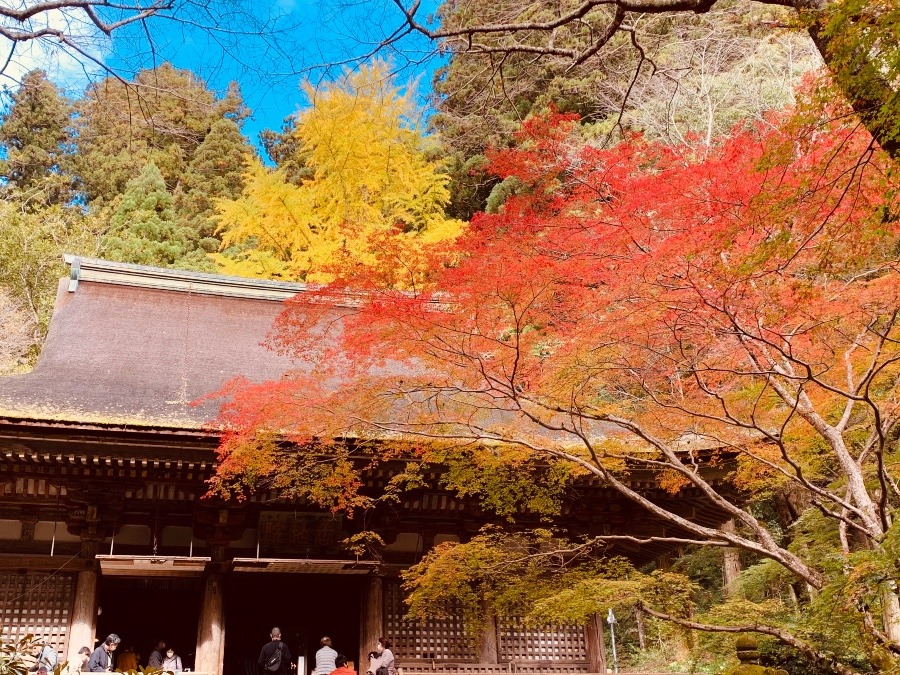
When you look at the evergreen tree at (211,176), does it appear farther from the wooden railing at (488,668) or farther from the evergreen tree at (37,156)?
the wooden railing at (488,668)

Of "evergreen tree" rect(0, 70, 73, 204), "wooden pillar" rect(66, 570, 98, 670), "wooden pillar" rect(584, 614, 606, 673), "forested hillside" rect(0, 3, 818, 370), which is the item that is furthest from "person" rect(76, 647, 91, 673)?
"evergreen tree" rect(0, 70, 73, 204)

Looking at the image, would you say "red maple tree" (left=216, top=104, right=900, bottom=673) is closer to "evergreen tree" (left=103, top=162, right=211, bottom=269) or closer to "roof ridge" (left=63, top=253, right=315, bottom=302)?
"roof ridge" (left=63, top=253, right=315, bottom=302)

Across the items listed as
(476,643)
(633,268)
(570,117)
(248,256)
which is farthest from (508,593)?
(248,256)

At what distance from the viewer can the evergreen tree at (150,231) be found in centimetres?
1972

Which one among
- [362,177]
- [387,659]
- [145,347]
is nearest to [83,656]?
[387,659]

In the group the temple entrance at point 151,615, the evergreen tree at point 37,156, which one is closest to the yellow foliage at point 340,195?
the evergreen tree at point 37,156

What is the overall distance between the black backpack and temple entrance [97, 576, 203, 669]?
3.60 metres

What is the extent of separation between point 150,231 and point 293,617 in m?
12.7

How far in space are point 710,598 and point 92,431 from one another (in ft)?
47.4

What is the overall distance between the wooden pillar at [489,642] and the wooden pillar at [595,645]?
1071 millimetres

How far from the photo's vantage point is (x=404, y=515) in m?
8.84

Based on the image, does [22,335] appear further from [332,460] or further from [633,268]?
[633,268]

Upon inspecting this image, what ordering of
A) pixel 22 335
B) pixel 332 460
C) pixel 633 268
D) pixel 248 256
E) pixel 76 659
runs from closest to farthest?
pixel 633 268 < pixel 76 659 < pixel 332 460 < pixel 22 335 < pixel 248 256

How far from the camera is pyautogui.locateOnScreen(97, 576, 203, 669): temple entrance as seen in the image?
444 inches
